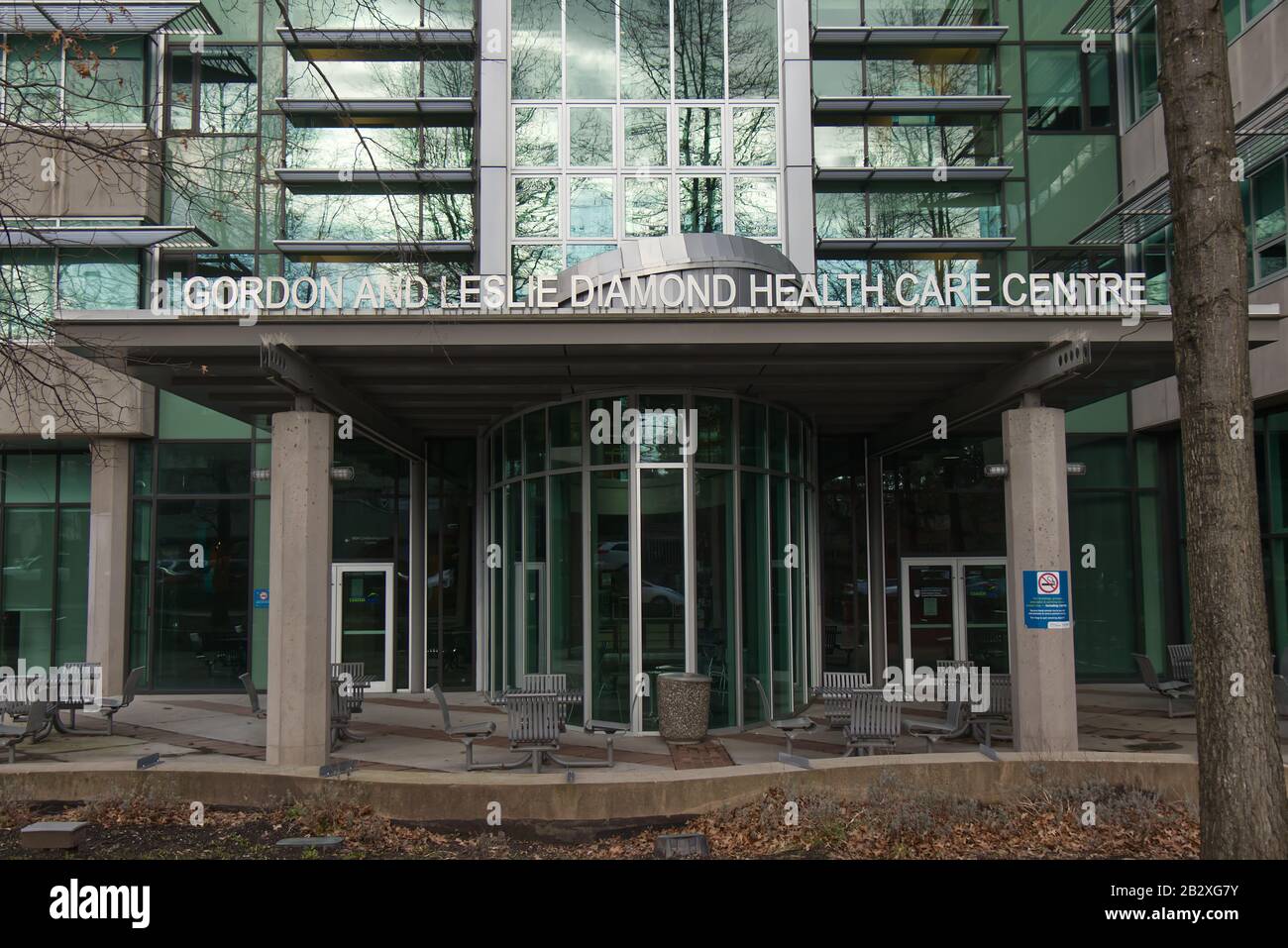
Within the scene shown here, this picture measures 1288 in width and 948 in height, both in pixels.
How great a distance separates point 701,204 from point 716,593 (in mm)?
7788

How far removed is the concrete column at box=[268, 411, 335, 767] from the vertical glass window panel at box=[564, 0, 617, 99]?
9371 millimetres

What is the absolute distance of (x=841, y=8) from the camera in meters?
19.5

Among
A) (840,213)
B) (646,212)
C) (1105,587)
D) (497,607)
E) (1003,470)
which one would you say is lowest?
(497,607)

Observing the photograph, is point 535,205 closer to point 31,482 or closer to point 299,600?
point 299,600

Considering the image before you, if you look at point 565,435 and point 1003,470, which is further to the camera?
point 565,435

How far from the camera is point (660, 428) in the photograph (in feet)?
44.1

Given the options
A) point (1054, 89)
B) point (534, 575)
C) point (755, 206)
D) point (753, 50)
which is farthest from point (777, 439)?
point (1054, 89)

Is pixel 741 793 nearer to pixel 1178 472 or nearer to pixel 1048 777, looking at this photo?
pixel 1048 777

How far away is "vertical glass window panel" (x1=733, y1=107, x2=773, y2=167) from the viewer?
17.9 meters

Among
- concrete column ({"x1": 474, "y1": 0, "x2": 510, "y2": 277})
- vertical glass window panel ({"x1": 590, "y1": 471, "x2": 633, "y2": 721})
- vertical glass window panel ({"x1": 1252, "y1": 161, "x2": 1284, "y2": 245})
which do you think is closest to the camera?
vertical glass window panel ({"x1": 590, "y1": 471, "x2": 633, "y2": 721})

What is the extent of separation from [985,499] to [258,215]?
14.9 metres

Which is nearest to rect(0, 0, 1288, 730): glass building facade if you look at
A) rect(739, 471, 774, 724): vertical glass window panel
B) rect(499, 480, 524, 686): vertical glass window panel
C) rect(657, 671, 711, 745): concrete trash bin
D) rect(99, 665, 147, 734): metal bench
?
rect(499, 480, 524, 686): vertical glass window panel

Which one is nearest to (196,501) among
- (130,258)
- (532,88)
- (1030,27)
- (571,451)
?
(130,258)

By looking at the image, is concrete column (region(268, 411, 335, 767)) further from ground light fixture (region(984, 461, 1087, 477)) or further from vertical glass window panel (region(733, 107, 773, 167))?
vertical glass window panel (region(733, 107, 773, 167))
